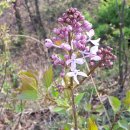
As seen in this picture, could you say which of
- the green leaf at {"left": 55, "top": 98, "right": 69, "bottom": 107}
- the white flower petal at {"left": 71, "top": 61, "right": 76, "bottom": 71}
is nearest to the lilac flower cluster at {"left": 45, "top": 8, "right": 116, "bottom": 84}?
the white flower petal at {"left": 71, "top": 61, "right": 76, "bottom": 71}

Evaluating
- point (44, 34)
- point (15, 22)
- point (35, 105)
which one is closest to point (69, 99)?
point (35, 105)

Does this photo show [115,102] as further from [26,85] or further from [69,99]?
[26,85]

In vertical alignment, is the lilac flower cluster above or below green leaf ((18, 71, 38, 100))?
above

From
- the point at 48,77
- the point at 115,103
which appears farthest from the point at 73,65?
the point at 115,103

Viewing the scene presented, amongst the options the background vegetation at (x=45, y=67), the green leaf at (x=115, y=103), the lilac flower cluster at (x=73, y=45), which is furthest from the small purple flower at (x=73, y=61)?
the green leaf at (x=115, y=103)

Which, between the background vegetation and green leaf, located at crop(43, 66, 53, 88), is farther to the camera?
the background vegetation

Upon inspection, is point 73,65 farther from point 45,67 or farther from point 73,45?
point 45,67

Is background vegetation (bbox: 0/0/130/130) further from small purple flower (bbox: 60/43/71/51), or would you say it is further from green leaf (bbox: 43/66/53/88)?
small purple flower (bbox: 60/43/71/51)

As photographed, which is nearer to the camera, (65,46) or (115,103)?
(65,46)

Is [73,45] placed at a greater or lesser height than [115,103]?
greater
